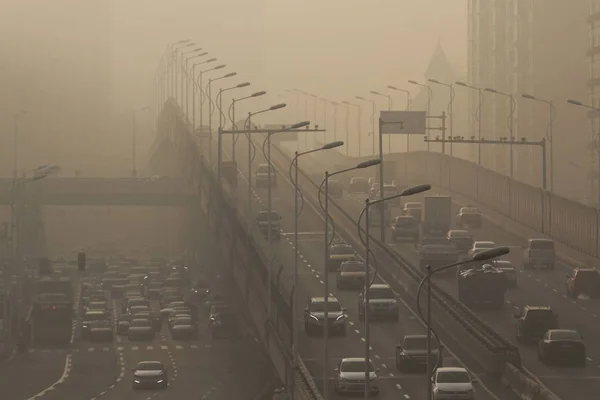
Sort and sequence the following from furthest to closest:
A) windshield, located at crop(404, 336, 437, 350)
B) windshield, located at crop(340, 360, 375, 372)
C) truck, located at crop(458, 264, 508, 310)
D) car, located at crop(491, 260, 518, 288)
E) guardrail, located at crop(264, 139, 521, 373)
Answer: car, located at crop(491, 260, 518, 288) < truck, located at crop(458, 264, 508, 310) < windshield, located at crop(404, 336, 437, 350) < guardrail, located at crop(264, 139, 521, 373) < windshield, located at crop(340, 360, 375, 372)

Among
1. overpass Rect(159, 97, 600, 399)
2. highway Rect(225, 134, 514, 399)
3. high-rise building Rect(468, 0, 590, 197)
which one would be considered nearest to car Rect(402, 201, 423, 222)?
overpass Rect(159, 97, 600, 399)

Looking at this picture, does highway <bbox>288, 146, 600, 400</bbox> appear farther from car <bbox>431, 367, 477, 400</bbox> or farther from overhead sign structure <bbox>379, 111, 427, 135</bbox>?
overhead sign structure <bbox>379, 111, 427, 135</bbox>

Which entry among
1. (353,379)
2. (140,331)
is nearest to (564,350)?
(353,379)

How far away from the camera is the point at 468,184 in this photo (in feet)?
411

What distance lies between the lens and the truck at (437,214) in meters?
104

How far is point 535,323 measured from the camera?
61469 millimetres

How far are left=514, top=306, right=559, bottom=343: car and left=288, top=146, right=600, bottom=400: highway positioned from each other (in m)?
0.70

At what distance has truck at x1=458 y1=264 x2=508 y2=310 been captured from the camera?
7006 cm

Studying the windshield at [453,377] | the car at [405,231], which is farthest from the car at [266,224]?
the windshield at [453,377]

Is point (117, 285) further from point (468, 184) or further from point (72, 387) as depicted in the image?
point (72, 387)

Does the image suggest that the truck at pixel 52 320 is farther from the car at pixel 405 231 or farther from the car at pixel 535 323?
the car at pixel 535 323

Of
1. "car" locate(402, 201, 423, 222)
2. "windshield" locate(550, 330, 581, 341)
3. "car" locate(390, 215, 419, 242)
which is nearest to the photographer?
"windshield" locate(550, 330, 581, 341)

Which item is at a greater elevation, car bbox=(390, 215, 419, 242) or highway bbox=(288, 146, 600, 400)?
car bbox=(390, 215, 419, 242)

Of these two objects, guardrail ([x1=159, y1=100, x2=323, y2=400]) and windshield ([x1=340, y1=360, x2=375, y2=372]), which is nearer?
guardrail ([x1=159, y1=100, x2=323, y2=400])
